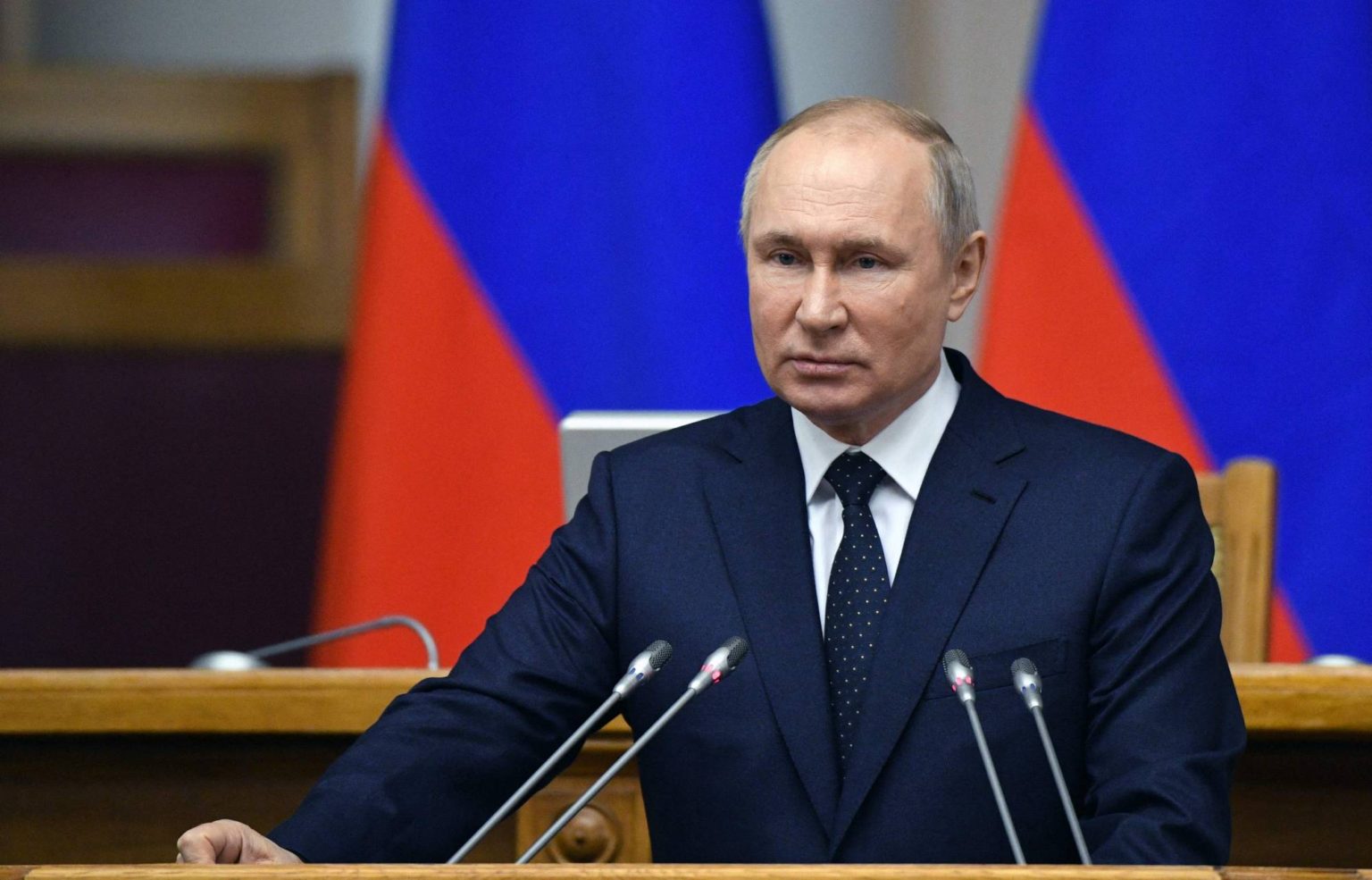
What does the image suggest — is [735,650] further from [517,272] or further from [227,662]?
[517,272]

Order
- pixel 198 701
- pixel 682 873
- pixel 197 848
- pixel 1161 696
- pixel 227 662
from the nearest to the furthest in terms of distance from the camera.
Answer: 1. pixel 682 873
2. pixel 197 848
3. pixel 1161 696
4. pixel 198 701
5. pixel 227 662

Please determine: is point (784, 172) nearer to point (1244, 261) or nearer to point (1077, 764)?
point (1077, 764)

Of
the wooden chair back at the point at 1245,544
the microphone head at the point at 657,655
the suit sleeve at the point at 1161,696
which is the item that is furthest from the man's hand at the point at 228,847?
the wooden chair back at the point at 1245,544

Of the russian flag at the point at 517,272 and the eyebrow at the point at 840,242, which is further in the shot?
the russian flag at the point at 517,272

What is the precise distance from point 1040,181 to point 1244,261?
1.25 feet

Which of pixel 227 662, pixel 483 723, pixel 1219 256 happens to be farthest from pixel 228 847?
pixel 1219 256

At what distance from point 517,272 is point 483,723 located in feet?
5.26

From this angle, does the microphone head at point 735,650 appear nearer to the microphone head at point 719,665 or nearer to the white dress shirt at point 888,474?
the microphone head at point 719,665

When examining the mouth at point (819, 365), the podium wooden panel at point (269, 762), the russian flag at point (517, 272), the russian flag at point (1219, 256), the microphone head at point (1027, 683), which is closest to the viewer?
the microphone head at point (1027, 683)

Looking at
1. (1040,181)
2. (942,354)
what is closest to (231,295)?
(1040,181)

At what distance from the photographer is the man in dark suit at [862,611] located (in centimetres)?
151

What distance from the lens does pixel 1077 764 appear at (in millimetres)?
1537

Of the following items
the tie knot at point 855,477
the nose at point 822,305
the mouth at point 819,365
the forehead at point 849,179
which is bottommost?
the tie knot at point 855,477

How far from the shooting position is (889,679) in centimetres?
154
